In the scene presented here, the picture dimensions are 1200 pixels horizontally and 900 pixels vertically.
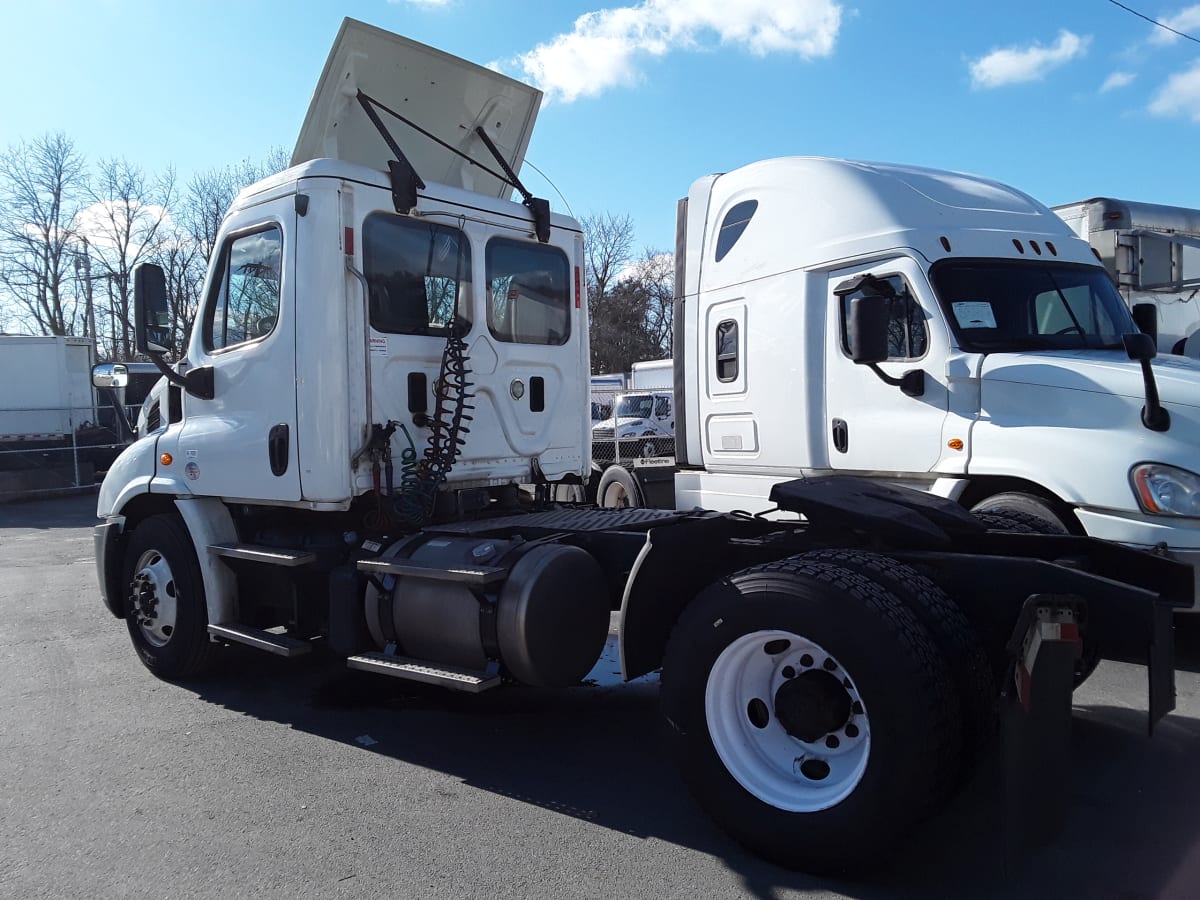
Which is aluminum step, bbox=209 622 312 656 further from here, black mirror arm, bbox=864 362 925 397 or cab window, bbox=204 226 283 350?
black mirror arm, bbox=864 362 925 397

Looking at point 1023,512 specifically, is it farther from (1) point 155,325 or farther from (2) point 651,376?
(2) point 651,376

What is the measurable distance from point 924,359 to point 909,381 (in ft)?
0.56

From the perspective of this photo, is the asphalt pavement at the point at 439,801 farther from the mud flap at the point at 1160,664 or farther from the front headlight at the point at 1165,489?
the front headlight at the point at 1165,489

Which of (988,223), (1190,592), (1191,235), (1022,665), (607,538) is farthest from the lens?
(1191,235)

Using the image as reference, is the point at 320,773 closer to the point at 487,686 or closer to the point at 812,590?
the point at 487,686

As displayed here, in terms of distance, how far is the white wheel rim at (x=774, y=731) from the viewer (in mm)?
3307

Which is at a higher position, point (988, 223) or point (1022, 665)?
point (988, 223)

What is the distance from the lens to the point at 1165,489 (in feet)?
15.8

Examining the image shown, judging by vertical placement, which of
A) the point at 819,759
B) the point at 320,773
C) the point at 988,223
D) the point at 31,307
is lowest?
the point at 320,773

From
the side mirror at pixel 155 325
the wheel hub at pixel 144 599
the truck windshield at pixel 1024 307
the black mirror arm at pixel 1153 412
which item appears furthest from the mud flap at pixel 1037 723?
the wheel hub at pixel 144 599

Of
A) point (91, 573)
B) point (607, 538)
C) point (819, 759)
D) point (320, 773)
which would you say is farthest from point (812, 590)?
point (91, 573)

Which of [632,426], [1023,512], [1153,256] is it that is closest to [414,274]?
[1023,512]

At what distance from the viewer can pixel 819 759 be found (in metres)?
3.40

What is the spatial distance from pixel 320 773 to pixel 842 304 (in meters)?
4.42
